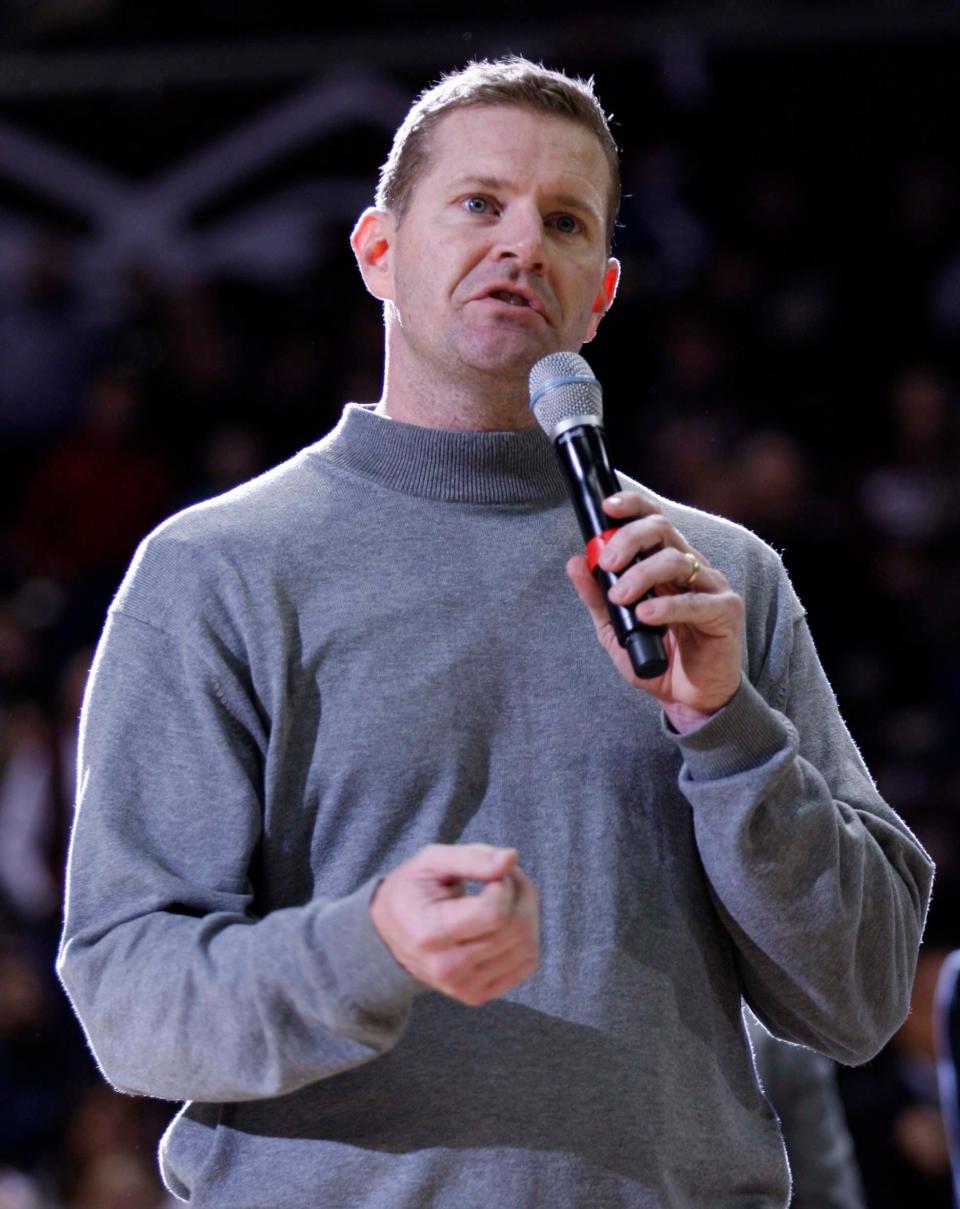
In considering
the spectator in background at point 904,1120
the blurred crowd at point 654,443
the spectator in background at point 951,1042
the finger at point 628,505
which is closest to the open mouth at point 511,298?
the finger at point 628,505

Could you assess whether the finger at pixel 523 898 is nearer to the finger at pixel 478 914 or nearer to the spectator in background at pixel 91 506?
the finger at pixel 478 914

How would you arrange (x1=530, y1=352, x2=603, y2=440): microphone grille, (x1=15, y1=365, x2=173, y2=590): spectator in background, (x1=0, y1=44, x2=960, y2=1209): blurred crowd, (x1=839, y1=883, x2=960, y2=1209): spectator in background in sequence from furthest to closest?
1. (x1=15, y1=365, x2=173, y2=590): spectator in background
2. (x1=0, y1=44, x2=960, y2=1209): blurred crowd
3. (x1=839, y1=883, x2=960, y2=1209): spectator in background
4. (x1=530, y1=352, x2=603, y2=440): microphone grille

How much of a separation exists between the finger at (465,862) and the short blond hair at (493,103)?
2.53 ft

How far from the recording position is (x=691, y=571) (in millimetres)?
1378

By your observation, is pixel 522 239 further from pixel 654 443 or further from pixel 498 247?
pixel 654 443

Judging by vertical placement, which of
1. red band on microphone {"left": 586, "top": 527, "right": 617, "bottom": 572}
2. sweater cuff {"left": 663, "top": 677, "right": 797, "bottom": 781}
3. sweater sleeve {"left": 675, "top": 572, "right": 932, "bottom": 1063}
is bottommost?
sweater sleeve {"left": 675, "top": 572, "right": 932, "bottom": 1063}

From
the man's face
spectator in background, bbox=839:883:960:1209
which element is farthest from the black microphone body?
spectator in background, bbox=839:883:960:1209

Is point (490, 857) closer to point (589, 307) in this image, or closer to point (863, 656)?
point (589, 307)

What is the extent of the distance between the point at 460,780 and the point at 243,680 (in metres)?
0.20

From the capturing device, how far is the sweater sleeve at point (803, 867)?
1.43 metres

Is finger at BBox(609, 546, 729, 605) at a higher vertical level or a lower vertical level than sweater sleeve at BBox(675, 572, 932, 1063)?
higher

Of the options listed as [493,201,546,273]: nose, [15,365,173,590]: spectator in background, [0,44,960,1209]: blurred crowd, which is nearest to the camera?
[493,201,546,273]: nose

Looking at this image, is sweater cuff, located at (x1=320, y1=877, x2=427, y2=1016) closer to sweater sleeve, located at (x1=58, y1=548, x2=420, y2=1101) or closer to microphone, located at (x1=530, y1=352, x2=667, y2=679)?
sweater sleeve, located at (x1=58, y1=548, x2=420, y2=1101)

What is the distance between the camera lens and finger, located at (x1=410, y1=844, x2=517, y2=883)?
1217 millimetres
